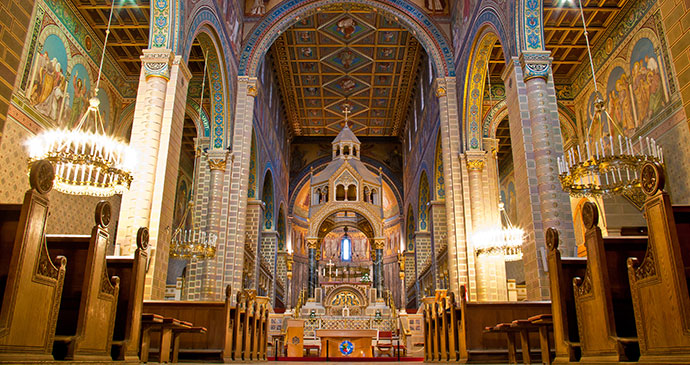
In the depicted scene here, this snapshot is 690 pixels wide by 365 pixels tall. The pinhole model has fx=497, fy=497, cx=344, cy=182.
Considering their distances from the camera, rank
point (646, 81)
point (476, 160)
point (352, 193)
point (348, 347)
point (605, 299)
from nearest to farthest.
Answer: point (605, 299) < point (646, 81) < point (348, 347) < point (476, 160) < point (352, 193)

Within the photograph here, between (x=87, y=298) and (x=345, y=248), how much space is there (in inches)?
1204

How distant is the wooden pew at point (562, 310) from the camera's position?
439 centimetres

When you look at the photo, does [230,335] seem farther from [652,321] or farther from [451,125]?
[451,125]

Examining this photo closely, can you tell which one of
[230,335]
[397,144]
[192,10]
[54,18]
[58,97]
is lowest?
[230,335]

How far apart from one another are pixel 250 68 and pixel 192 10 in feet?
14.6

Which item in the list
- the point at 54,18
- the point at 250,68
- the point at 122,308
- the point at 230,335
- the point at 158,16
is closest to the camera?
the point at 122,308

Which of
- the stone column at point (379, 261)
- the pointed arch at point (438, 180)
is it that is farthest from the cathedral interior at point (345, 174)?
the pointed arch at point (438, 180)

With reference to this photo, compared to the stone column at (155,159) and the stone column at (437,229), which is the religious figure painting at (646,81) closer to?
the stone column at (437,229)

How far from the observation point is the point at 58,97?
40.4ft

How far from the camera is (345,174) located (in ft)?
74.4

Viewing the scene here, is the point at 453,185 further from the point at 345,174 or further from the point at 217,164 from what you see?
the point at 345,174

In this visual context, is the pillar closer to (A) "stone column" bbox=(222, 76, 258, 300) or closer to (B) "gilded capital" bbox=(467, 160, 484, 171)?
(B) "gilded capital" bbox=(467, 160, 484, 171)

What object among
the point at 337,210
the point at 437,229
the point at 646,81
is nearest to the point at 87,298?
the point at 646,81

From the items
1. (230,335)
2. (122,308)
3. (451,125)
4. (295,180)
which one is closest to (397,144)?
(295,180)
